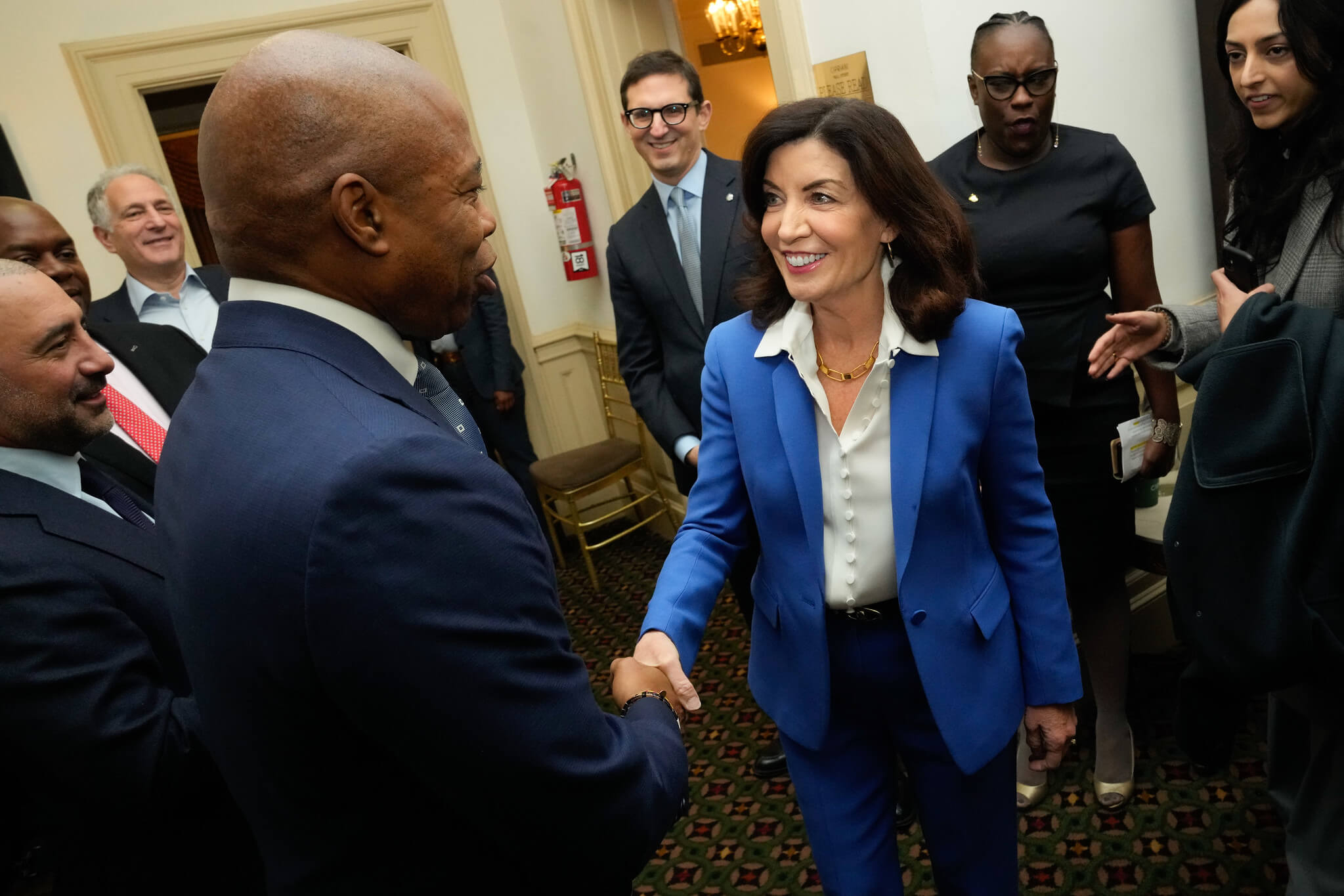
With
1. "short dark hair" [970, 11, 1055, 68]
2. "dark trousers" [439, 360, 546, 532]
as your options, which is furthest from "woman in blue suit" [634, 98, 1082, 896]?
"dark trousers" [439, 360, 546, 532]

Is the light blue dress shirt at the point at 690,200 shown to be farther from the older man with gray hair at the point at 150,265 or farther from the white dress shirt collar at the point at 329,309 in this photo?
the white dress shirt collar at the point at 329,309

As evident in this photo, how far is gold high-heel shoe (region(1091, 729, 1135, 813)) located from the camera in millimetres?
2410

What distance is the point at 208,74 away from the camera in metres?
4.54

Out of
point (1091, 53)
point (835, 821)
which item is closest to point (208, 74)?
point (1091, 53)

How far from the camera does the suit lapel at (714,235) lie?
8.80 feet

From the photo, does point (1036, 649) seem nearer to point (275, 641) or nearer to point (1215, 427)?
point (1215, 427)

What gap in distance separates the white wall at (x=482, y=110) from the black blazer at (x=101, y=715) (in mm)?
3372

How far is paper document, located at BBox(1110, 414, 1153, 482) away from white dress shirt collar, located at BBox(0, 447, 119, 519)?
2141 mm

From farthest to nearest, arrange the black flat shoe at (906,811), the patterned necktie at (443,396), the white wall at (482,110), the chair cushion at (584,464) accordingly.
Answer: the chair cushion at (584,464) < the white wall at (482,110) < the black flat shoe at (906,811) < the patterned necktie at (443,396)

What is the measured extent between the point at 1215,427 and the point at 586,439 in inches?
165

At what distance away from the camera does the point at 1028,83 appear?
7.07 ft

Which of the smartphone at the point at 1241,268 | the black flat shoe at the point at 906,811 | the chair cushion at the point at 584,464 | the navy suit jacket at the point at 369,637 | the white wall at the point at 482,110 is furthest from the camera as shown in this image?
the chair cushion at the point at 584,464

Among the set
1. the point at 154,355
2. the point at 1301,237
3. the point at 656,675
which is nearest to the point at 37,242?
the point at 154,355

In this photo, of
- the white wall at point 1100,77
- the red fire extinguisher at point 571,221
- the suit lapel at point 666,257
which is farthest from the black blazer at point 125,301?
the white wall at point 1100,77
